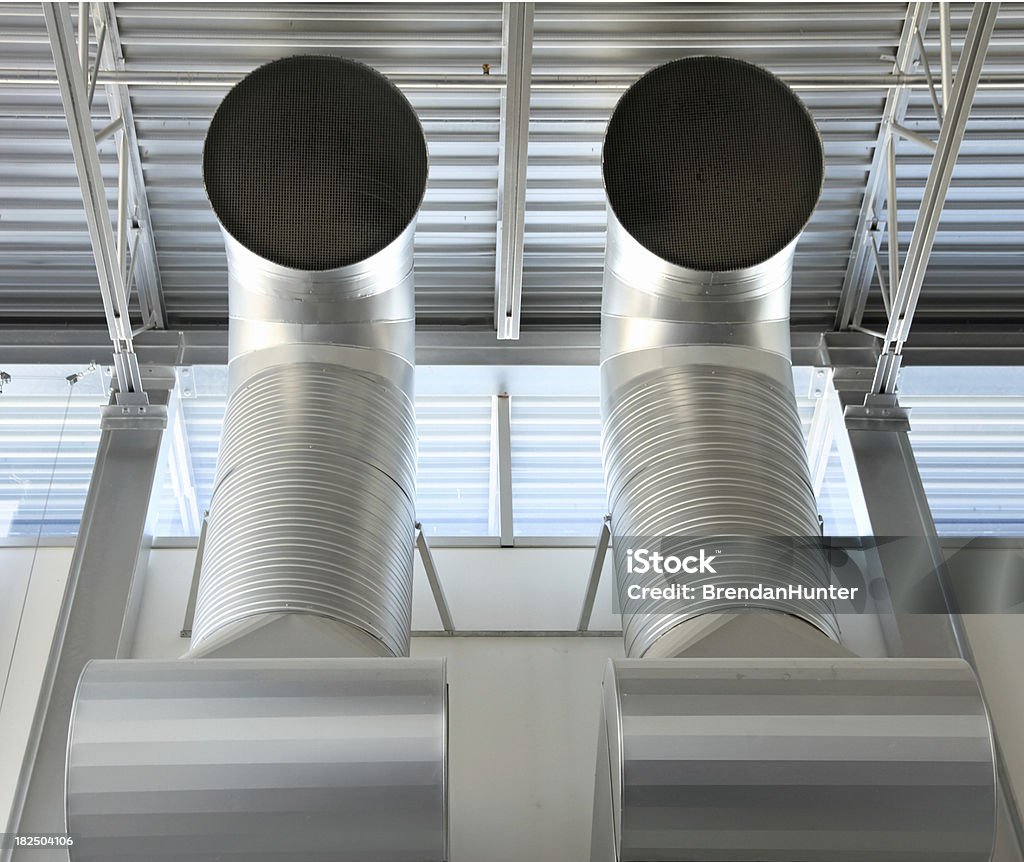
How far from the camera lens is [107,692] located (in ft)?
12.5

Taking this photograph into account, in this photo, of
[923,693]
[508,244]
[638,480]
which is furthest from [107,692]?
[508,244]

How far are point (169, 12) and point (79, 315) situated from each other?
218cm

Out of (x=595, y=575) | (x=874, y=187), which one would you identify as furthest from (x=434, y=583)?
(x=874, y=187)

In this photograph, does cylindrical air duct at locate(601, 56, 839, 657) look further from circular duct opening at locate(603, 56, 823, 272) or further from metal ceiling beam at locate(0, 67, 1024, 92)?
metal ceiling beam at locate(0, 67, 1024, 92)

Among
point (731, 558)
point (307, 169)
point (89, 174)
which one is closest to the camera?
point (731, 558)

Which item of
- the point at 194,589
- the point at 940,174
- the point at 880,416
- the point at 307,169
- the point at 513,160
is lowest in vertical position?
the point at 194,589

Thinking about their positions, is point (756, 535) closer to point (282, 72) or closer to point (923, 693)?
point (923, 693)

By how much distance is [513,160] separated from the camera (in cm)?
590

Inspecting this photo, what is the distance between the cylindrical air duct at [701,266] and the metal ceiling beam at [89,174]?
2.64m

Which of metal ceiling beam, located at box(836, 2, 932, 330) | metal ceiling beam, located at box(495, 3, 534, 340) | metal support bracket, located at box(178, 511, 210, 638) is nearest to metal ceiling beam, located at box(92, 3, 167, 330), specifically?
metal support bracket, located at box(178, 511, 210, 638)

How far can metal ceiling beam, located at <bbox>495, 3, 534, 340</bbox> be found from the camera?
17.6 ft

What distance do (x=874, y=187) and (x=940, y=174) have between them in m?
1.21

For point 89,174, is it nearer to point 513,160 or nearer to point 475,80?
point 475,80

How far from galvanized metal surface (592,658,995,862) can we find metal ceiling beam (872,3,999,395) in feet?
9.76
